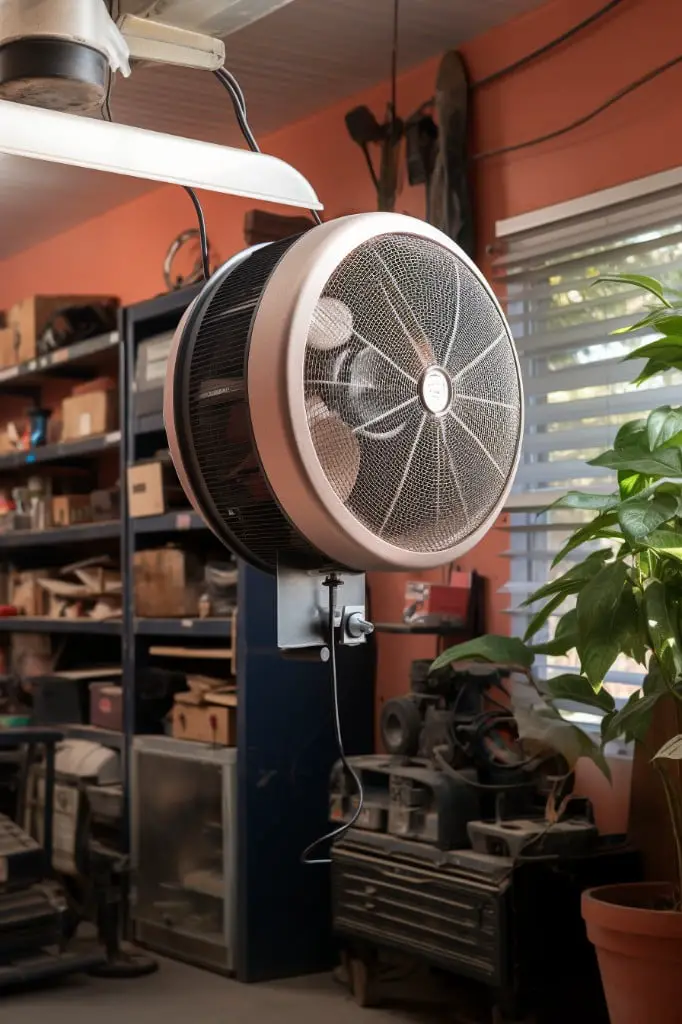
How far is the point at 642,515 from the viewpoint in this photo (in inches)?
99.5

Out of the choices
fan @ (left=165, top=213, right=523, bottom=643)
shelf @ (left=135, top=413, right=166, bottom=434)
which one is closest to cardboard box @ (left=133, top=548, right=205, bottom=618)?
shelf @ (left=135, top=413, right=166, bottom=434)

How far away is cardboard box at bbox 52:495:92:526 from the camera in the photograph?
17.6ft

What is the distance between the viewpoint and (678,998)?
290 cm

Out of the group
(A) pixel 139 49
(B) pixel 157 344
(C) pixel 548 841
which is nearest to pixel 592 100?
(B) pixel 157 344

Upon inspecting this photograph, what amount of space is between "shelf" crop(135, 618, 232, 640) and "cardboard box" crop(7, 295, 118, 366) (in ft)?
5.06

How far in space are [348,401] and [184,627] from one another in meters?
3.10

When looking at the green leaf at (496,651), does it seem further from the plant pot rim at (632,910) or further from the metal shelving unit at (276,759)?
the metal shelving unit at (276,759)

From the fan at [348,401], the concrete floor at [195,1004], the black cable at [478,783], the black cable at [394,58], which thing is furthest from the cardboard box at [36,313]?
the fan at [348,401]

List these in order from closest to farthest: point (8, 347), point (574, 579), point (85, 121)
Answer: point (85, 121) < point (574, 579) < point (8, 347)

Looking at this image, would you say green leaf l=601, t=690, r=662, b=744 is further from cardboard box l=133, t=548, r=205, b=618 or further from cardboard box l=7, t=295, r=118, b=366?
cardboard box l=7, t=295, r=118, b=366

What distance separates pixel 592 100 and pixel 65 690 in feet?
9.55

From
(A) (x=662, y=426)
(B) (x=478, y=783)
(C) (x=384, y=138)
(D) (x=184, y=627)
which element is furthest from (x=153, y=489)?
(A) (x=662, y=426)

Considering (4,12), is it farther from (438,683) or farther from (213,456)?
(438,683)

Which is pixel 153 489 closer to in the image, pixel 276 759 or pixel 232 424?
pixel 276 759
